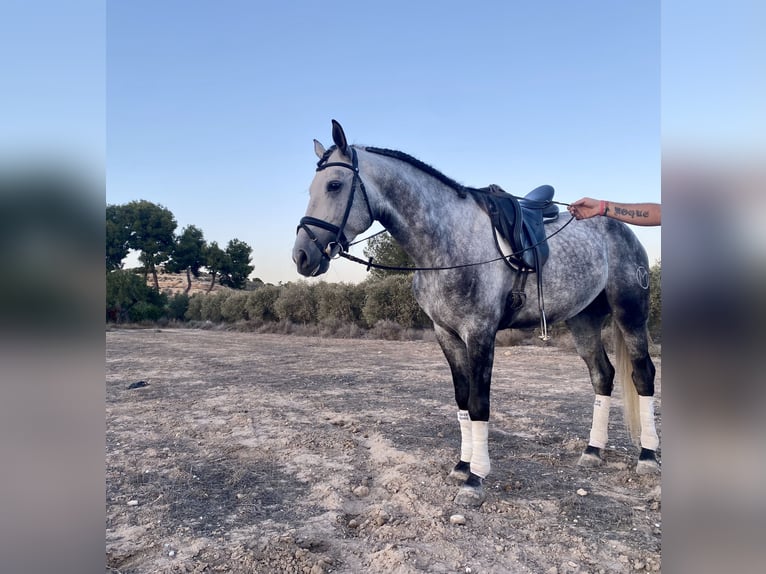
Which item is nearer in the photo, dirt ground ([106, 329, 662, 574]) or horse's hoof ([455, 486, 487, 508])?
dirt ground ([106, 329, 662, 574])

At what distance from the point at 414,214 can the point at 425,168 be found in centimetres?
41

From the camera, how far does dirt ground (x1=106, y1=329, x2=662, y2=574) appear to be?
7.78 ft

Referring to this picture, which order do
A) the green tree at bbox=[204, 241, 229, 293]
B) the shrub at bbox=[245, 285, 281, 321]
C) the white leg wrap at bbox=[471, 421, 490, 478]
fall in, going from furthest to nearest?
1. the green tree at bbox=[204, 241, 229, 293]
2. the shrub at bbox=[245, 285, 281, 321]
3. the white leg wrap at bbox=[471, 421, 490, 478]

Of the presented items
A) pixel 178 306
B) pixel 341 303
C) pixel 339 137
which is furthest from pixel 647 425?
pixel 178 306

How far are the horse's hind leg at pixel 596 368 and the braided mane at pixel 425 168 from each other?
5.60 ft

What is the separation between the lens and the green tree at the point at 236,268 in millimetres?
33375

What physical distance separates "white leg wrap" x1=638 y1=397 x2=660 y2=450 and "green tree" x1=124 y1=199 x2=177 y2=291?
2860 cm

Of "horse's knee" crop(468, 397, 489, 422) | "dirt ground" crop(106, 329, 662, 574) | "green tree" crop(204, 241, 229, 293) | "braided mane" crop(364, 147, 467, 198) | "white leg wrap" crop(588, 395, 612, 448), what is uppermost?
"green tree" crop(204, 241, 229, 293)

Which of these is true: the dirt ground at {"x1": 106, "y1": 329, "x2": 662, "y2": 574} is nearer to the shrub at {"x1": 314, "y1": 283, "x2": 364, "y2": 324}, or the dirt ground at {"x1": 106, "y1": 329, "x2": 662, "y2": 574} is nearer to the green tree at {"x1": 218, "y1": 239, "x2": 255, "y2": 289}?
the shrub at {"x1": 314, "y1": 283, "x2": 364, "y2": 324}

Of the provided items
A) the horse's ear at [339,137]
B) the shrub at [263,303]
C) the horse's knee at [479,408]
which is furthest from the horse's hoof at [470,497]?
the shrub at [263,303]

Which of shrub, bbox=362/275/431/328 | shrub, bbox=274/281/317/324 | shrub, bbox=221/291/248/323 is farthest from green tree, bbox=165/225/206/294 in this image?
shrub, bbox=362/275/431/328
